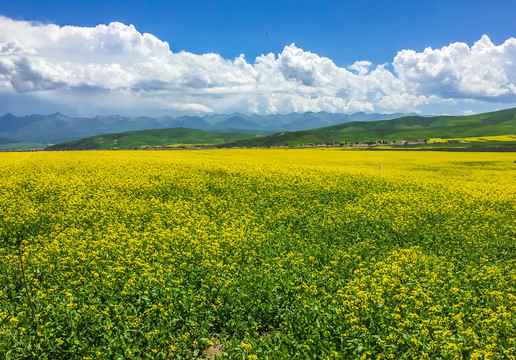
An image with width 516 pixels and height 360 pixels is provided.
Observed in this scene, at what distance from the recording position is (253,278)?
427 inches

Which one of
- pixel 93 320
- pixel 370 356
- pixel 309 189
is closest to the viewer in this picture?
pixel 370 356

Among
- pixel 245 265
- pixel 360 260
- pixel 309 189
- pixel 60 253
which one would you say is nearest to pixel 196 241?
pixel 245 265

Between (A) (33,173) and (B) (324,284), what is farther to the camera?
(A) (33,173)

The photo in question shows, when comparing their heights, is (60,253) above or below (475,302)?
above

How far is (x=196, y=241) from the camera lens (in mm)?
13555

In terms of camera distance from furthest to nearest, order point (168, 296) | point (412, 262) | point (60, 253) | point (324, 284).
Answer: point (412, 262)
point (60, 253)
point (324, 284)
point (168, 296)

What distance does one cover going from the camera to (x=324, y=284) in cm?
1079

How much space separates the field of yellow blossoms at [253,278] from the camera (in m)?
7.58

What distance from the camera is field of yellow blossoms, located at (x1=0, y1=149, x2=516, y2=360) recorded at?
758 cm

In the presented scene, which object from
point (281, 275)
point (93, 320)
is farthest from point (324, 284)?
point (93, 320)

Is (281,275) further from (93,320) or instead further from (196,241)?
(93,320)

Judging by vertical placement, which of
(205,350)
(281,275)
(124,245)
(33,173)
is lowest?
(205,350)

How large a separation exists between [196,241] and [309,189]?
15713mm

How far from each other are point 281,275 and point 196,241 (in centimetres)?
445
